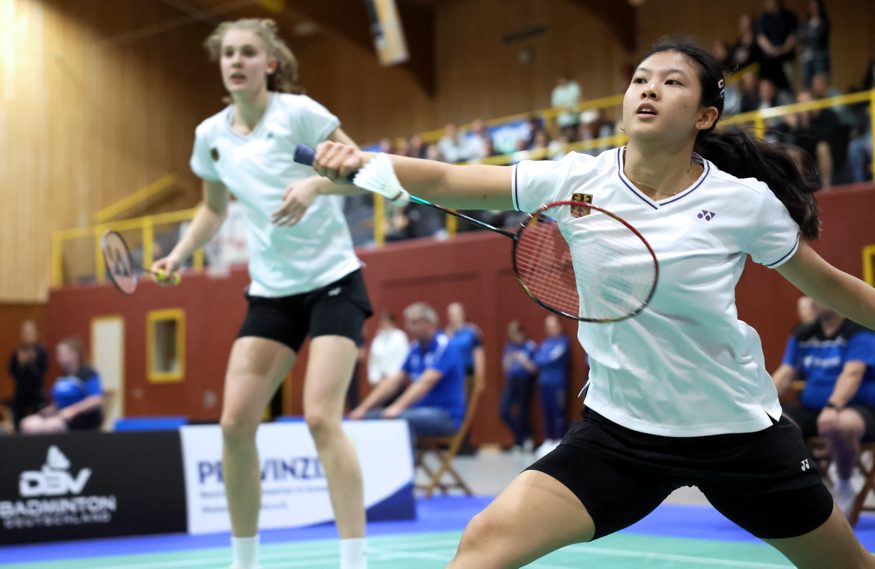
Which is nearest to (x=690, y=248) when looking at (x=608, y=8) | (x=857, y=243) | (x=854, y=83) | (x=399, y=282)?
(x=857, y=243)

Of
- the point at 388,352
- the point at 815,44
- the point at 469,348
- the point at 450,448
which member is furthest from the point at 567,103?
the point at 450,448

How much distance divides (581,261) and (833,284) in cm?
63

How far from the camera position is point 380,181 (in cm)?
234

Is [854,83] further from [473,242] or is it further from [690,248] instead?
[690,248]

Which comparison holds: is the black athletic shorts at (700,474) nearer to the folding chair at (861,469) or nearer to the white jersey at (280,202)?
the white jersey at (280,202)

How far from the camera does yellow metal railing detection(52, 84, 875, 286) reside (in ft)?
37.1

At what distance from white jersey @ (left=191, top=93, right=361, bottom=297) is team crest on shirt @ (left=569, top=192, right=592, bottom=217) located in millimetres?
1679

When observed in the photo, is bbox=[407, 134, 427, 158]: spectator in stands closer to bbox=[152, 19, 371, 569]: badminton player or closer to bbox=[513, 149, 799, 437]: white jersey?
bbox=[152, 19, 371, 569]: badminton player

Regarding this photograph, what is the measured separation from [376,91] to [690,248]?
65.1ft

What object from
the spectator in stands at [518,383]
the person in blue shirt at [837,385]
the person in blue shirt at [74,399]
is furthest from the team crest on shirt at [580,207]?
the spectator in stands at [518,383]

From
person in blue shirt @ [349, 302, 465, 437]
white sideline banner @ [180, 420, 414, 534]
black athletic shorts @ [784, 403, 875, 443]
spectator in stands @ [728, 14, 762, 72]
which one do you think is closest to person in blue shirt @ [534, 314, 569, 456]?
person in blue shirt @ [349, 302, 465, 437]

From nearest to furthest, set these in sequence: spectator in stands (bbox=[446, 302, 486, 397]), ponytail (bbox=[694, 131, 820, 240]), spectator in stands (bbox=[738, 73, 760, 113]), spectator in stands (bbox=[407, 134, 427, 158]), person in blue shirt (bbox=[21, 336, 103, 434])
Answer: ponytail (bbox=[694, 131, 820, 240])
spectator in stands (bbox=[446, 302, 486, 397])
person in blue shirt (bbox=[21, 336, 103, 434])
spectator in stands (bbox=[738, 73, 760, 113])
spectator in stands (bbox=[407, 134, 427, 158])

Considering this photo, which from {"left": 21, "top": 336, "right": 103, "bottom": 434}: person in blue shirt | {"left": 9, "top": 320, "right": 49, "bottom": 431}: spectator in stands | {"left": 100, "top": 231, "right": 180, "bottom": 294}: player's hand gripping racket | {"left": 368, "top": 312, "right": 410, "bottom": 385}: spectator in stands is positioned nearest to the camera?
{"left": 100, "top": 231, "right": 180, "bottom": 294}: player's hand gripping racket

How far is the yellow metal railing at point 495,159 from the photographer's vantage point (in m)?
11.3
